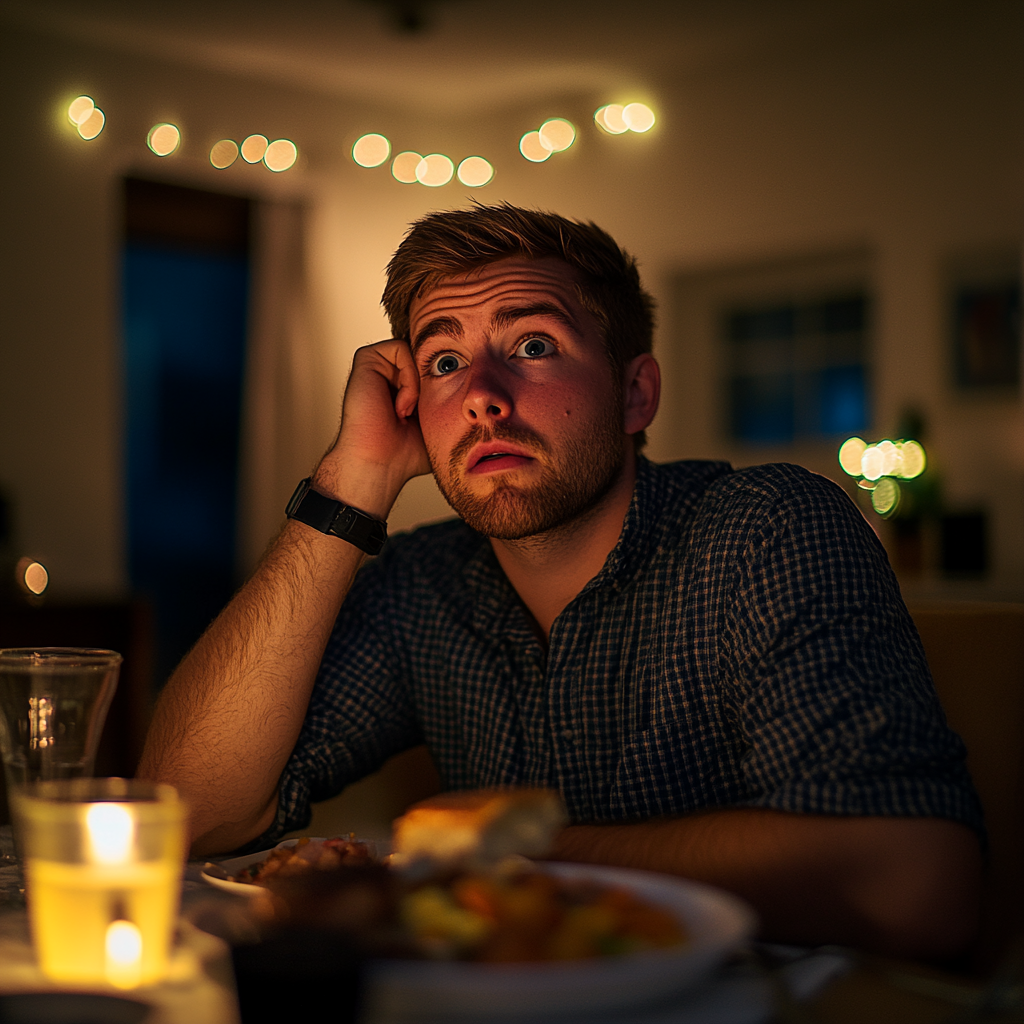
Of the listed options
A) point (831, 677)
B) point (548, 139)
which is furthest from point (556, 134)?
point (831, 677)

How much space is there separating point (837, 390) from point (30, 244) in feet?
10.7

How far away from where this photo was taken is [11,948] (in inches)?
29.0

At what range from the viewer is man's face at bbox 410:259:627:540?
1408mm

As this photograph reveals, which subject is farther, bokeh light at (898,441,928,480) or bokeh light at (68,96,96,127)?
bokeh light at (68,96,96,127)

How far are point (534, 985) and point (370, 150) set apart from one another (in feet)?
17.6

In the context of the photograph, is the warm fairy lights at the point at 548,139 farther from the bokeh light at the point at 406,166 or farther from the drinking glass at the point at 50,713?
the drinking glass at the point at 50,713

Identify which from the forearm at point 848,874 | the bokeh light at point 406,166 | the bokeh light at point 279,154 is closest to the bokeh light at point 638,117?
the bokeh light at point 406,166

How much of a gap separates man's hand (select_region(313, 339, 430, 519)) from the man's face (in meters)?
0.05

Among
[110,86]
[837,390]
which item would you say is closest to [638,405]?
[837,390]

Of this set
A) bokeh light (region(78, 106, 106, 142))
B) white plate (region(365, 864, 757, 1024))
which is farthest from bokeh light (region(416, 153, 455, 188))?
white plate (region(365, 864, 757, 1024))

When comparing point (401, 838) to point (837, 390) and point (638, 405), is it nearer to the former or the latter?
point (638, 405)

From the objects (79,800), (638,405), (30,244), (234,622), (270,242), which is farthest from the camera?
(270,242)

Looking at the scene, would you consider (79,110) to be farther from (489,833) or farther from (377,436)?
(489,833)

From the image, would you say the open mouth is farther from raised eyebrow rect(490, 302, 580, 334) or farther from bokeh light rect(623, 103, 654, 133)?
bokeh light rect(623, 103, 654, 133)
